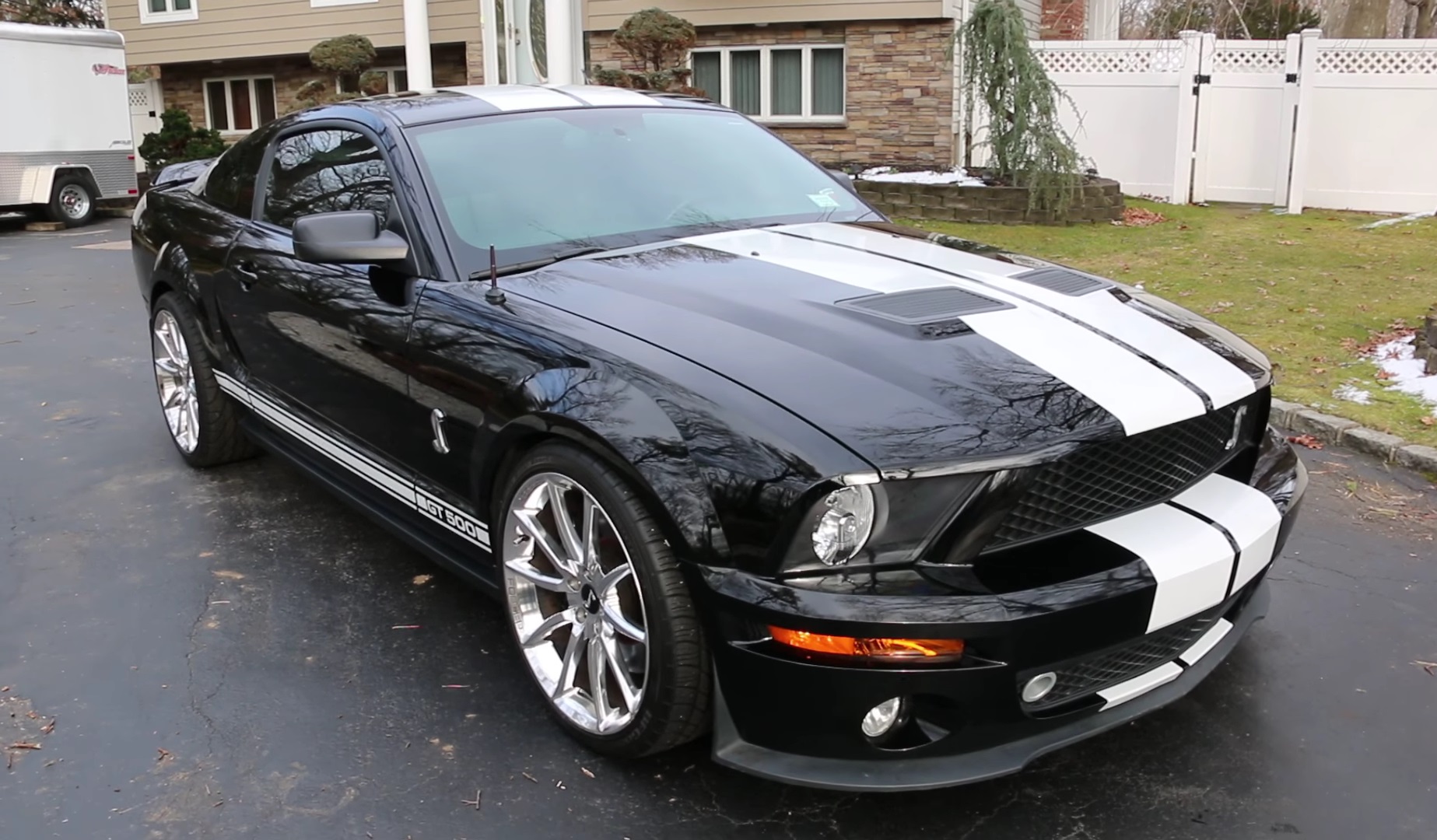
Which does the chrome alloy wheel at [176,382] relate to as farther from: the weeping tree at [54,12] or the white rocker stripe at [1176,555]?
the weeping tree at [54,12]

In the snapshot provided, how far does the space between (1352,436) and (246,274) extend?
468 centimetres

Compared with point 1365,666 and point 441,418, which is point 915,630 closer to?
point 441,418

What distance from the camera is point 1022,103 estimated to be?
1136 centimetres

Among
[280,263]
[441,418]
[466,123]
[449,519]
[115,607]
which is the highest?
[466,123]

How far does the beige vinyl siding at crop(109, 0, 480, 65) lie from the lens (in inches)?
698

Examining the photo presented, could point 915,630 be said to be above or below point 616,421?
below

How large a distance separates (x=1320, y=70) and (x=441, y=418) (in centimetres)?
1233

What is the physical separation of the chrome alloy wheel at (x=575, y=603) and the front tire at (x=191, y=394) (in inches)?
90.0

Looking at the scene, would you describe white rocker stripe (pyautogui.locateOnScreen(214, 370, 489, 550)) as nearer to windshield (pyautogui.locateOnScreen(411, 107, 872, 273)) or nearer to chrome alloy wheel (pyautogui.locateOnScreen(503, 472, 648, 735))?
chrome alloy wheel (pyautogui.locateOnScreen(503, 472, 648, 735))

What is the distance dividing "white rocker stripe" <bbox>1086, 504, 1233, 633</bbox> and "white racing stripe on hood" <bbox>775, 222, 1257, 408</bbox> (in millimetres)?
361

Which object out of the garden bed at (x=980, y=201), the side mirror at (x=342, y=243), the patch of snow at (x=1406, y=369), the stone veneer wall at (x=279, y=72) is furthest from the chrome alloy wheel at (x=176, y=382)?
the stone veneer wall at (x=279, y=72)

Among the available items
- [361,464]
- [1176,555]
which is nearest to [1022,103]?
[361,464]

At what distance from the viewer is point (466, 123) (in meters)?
3.88

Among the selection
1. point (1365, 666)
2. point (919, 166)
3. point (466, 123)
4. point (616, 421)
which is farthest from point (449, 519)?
point (919, 166)
